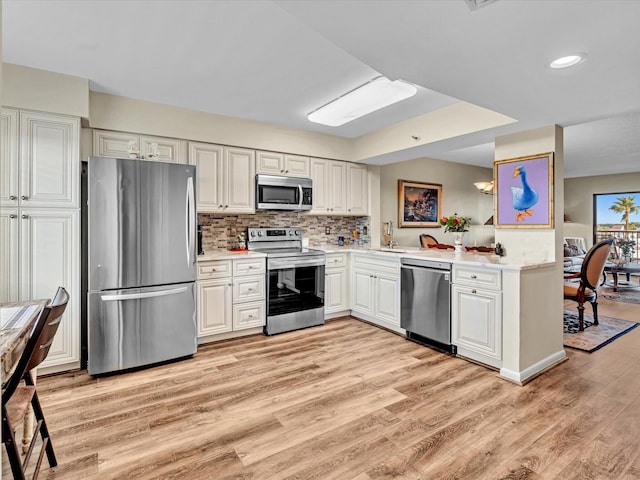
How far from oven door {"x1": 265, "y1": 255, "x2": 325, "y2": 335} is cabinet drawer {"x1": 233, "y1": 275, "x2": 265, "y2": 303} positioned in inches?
3.5

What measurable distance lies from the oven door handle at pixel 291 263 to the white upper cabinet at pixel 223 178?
68cm

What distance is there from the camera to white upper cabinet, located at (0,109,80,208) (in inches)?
112

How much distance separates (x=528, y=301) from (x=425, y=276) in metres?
0.96

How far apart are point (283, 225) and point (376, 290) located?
146cm

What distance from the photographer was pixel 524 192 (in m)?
3.49

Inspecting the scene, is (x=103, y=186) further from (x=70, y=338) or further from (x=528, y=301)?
(x=528, y=301)

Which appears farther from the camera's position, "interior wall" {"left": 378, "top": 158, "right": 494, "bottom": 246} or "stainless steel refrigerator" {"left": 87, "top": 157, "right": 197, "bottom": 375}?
"interior wall" {"left": 378, "top": 158, "right": 494, "bottom": 246}

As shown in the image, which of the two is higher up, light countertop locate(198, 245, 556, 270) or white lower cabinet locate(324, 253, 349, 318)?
light countertop locate(198, 245, 556, 270)

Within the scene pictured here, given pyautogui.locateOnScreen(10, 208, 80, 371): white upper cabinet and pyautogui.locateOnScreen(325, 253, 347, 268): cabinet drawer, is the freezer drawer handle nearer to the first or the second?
pyautogui.locateOnScreen(10, 208, 80, 371): white upper cabinet

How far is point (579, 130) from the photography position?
4.61 m

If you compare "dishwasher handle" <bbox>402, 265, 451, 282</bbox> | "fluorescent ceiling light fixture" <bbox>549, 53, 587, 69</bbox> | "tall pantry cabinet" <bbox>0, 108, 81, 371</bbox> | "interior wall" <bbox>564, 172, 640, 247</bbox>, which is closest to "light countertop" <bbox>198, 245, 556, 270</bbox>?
"dishwasher handle" <bbox>402, 265, 451, 282</bbox>

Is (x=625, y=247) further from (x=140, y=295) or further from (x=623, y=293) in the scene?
(x=140, y=295)

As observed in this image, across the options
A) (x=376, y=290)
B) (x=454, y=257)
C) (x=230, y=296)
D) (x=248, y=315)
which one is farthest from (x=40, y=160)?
(x=454, y=257)

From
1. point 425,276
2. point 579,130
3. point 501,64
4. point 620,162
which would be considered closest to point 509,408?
point 425,276
